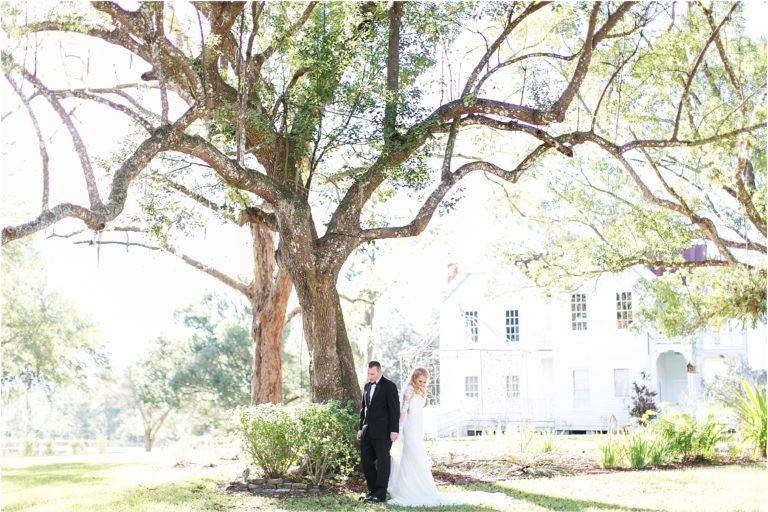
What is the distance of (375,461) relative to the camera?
11.6m

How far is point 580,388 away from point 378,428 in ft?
69.8

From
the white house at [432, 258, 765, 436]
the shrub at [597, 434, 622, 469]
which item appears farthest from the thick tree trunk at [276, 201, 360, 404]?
the white house at [432, 258, 765, 436]

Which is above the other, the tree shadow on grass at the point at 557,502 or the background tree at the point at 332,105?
the background tree at the point at 332,105

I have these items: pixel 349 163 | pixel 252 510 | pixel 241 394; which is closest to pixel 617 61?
pixel 349 163

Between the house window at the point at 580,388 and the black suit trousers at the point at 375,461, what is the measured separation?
68.8 ft

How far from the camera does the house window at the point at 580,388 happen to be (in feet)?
102

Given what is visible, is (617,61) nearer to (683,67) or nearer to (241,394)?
(683,67)

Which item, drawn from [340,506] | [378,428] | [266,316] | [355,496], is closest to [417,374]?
[378,428]

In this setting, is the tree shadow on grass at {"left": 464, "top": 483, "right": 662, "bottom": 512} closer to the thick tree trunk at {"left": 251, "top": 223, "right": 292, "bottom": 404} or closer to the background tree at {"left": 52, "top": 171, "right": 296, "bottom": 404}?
the background tree at {"left": 52, "top": 171, "right": 296, "bottom": 404}

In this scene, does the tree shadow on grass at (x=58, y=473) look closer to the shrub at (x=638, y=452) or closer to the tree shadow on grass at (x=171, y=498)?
the tree shadow on grass at (x=171, y=498)

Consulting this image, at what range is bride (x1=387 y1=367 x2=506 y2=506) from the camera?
1094cm

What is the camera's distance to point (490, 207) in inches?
832

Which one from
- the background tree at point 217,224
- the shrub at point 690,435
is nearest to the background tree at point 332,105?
the background tree at point 217,224

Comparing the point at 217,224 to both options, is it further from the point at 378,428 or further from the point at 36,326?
the point at 36,326
